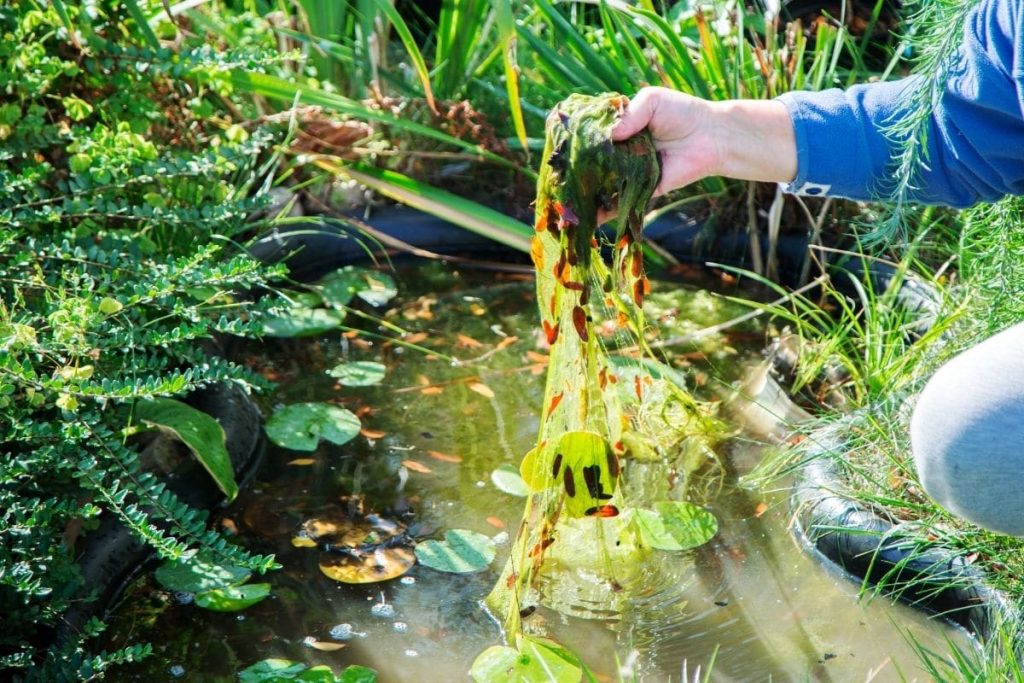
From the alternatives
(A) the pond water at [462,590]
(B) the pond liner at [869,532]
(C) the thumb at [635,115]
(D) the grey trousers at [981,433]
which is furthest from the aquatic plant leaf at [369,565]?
(D) the grey trousers at [981,433]

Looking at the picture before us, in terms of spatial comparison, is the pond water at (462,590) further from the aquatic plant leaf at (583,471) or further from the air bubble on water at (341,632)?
the aquatic plant leaf at (583,471)

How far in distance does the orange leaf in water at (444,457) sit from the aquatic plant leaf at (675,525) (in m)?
0.45

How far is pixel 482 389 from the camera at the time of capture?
8.66 ft

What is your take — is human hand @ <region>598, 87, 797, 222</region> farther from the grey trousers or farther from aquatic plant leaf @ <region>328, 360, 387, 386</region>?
aquatic plant leaf @ <region>328, 360, 387, 386</region>

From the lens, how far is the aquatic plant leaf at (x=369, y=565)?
1987 millimetres

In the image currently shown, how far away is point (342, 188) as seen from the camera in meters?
3.35

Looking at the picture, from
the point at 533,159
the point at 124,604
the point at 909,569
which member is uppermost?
the point at 533,159

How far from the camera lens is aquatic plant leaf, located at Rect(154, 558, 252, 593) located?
6.32ft

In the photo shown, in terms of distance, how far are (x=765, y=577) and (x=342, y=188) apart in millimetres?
1940

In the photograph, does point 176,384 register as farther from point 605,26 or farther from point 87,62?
point 605,26

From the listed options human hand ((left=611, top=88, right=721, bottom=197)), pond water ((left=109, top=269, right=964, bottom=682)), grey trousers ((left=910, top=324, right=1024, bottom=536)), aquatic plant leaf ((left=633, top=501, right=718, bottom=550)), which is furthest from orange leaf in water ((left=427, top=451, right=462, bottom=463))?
grey trousers ((left=910, top=324, right=1024, bottom=536))

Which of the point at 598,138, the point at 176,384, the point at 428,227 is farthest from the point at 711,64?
the point at 176,384

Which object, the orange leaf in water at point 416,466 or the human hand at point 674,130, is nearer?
the human hand at point 674,130

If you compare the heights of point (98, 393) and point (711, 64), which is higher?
point (711, 64)
